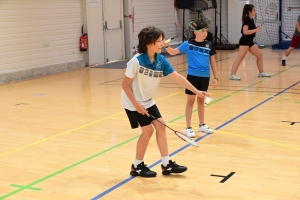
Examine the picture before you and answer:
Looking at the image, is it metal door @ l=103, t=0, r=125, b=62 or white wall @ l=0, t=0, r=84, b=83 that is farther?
metal door @ l=103, t=0, r=125, b=62

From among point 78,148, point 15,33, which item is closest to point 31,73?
point 15,33

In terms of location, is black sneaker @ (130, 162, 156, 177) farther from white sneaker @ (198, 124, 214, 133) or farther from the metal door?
the metal door

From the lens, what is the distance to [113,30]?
15820 millimetres

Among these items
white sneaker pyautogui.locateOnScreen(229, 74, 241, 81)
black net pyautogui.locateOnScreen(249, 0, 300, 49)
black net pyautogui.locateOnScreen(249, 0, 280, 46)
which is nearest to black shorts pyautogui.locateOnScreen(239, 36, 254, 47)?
white sneaker pyautogui.locateOnScreen(229, 74, 241, 81)

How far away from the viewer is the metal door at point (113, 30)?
15.5m

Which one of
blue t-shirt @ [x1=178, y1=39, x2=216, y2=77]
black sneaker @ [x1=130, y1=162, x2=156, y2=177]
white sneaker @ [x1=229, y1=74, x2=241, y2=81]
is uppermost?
blue t-shirt @ [x1=178, y1=39, x2=216, y2=77]

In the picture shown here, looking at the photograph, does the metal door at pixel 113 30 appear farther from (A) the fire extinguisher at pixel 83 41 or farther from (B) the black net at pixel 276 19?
(B) the black net at pixel 276 19

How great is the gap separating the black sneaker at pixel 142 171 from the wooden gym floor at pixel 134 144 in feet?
0.19

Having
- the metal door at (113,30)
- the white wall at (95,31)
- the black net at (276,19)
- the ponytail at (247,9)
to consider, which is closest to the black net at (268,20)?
the black net at (276,19)

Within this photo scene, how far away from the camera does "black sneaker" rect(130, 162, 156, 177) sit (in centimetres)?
509

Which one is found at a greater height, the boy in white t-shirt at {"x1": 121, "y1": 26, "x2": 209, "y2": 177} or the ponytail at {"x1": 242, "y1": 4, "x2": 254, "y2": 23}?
the ponytail at {"x1": 242, "y1": 4, "x2": 254, "y2": 23}

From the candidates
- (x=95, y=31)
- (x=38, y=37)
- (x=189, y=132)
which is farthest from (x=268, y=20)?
(x=189, y=132)

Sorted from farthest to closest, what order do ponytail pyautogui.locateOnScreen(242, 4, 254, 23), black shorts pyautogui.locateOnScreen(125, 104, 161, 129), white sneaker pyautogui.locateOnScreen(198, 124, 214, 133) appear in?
1. ponytail pyautogui.locateOnScreen(242, 4, 254, 23)
2. white sneaker pyautogui.locateOnScreen(198, 124, 214, 133)
3. black shorts pyautogui.locateOnScreen(125, 104, 161, 129)

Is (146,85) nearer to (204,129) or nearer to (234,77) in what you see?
(204,129)
